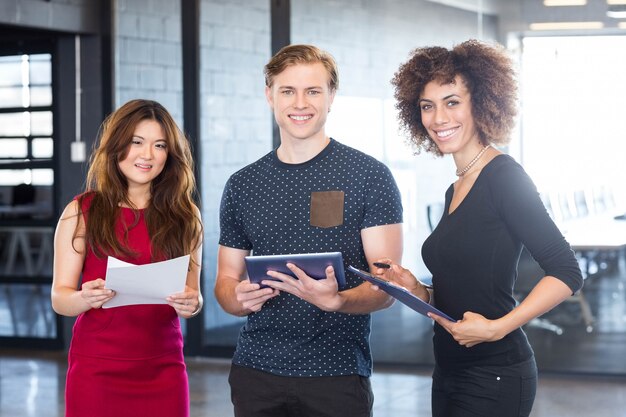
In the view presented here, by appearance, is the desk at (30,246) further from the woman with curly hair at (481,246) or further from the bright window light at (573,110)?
the woman with curly hair at (481,246)

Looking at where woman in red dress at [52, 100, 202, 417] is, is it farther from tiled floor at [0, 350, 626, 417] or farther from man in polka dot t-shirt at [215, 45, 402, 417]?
tiled floor at [0, 350, 626, 417]

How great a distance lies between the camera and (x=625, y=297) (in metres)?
5.68

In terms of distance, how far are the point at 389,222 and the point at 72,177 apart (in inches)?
187

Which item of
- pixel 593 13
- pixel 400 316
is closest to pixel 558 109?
pixel 593 13

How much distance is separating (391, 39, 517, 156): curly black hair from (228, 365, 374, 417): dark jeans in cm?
71

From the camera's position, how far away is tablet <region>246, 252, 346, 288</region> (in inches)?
87.4

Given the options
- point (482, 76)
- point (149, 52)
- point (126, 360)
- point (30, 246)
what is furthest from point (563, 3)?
point (30, 246)

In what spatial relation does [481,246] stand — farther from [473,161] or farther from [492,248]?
[473,161]

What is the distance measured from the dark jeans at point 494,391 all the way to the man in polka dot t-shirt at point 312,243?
0.29 metres

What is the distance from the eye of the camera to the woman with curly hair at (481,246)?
7.22 feet

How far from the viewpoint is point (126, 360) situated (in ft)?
8.96

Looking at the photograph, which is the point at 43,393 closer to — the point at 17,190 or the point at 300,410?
the point at 17,190

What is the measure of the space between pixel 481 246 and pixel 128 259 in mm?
1039

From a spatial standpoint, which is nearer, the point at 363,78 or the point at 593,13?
the point at 593,13
